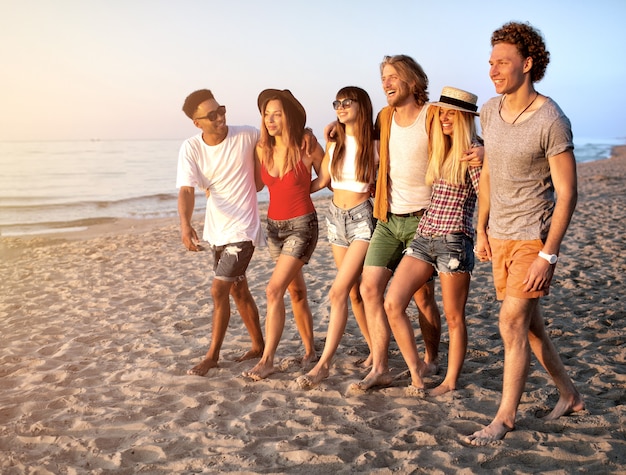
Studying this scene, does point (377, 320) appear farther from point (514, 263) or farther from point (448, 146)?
point (448, 146)

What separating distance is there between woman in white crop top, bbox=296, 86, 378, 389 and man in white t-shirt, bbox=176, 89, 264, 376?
0.68 metres

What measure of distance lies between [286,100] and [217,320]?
1766mm

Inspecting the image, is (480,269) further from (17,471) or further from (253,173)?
(17,471)

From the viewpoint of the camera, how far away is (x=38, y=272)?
9.05 metres

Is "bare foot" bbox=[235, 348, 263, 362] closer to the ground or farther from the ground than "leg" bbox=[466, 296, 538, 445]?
closer to the ground

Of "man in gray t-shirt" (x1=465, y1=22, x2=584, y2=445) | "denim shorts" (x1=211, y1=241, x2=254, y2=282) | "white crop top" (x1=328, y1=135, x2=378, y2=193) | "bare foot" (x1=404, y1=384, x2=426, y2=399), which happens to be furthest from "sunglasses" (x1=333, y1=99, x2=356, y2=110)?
"bare foot" (x1=404, y1=384, x2=426, y2=399)

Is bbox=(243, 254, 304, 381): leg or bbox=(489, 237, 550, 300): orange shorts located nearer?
bbox=(489, 237, 550, 300): orange shorts

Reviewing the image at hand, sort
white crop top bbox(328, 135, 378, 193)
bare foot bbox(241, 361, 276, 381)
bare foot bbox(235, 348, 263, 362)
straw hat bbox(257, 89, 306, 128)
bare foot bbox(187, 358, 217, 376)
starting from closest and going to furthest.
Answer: white crop top bbox(328, 135, 378, 193), straw hat bbox(257, 89, 306, 128), bare foot bbox(241, 361, 276, 381), bare foot bbox(187, 358, 217, 376), bare foot bbox(235, 348, 263, 362)

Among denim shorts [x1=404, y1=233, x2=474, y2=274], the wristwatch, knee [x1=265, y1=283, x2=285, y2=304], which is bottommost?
knee [x1=265, y1=283, x2=285, y2=304]


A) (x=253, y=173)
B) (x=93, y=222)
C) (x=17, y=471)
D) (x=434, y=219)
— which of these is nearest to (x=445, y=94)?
(x=434, y=219)

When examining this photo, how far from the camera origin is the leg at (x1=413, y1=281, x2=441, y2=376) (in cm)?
443

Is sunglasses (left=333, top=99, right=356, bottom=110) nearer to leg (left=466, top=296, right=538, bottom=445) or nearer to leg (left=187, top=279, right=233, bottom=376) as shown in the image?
leg (left=187, top=279, right=233, bottom=376)

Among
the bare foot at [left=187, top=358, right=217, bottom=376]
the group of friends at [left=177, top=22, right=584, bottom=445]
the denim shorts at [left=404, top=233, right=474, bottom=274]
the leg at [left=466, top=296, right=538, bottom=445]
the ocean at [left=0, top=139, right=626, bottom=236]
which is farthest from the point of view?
the ocean at [left=0, top=139, right=626, bottom=236]

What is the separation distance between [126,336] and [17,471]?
2511 mm
